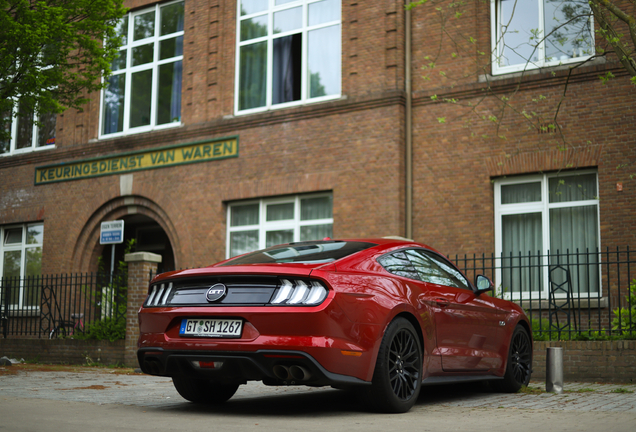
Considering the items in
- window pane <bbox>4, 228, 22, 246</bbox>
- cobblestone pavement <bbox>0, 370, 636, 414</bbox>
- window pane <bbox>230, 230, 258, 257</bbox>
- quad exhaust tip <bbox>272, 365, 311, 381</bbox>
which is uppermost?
window pane <bbox>4, 228, 22, 246</bbox>

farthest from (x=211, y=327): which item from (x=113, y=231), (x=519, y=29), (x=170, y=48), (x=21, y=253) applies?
(x=21, y=253)

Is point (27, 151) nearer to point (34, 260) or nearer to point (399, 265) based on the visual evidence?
point (34, 260)

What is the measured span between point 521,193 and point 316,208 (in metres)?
4.16

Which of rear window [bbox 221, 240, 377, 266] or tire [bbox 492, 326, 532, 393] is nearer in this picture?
rear window [bbox 221, 240, 377, 266]

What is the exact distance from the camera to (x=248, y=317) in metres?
5.24

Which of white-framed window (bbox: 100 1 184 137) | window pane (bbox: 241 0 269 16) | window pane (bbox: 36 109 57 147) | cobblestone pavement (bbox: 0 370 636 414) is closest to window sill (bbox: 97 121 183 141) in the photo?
white-framed window (bbox: 100 1 184 137)

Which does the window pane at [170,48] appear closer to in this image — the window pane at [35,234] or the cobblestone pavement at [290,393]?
the window pane at [35,234]

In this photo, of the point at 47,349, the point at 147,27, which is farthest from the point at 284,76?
the point at 47,349

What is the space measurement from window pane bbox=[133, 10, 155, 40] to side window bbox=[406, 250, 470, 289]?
43.9ft

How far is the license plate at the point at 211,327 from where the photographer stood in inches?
208

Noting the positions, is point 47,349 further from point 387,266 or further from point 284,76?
point 387,266

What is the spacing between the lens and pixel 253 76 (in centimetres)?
1638

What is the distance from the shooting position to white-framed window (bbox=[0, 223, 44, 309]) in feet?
63.0

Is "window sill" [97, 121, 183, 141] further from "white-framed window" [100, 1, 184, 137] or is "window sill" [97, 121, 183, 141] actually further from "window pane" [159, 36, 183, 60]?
"window pane" [159, 36, 183, 60]
